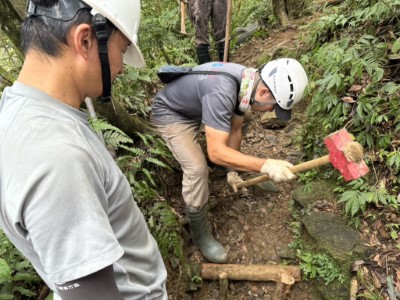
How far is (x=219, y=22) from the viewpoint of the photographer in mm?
6402

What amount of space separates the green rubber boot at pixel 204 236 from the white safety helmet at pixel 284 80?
Result: 1676 millimetres

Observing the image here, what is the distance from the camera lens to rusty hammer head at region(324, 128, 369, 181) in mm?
2668

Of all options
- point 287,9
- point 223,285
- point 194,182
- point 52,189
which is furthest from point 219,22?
point 52,189

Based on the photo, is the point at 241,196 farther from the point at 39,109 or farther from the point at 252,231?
the point at 39,109

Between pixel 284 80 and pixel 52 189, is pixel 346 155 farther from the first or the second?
pixel 52 189

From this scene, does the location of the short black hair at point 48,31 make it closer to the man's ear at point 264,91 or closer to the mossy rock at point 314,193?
the man's ear at point 264,91

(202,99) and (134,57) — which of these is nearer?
(134,57)

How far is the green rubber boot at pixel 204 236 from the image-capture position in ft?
12.8

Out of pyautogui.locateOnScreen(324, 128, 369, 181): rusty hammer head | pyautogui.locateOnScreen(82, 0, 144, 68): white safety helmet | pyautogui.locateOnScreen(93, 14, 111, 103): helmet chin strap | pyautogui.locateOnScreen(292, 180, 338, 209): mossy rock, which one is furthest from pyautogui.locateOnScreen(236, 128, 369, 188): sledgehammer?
pyautogui.locateOnScreen(93, 14, 111, 103): helmet chin strap

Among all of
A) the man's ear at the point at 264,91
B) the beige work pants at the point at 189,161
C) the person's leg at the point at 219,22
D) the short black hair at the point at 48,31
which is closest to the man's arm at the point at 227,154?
the beige work pants at the point at 189,161

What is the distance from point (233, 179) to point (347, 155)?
202 cm

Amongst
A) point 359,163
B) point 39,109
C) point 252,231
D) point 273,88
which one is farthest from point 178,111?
point 39,109

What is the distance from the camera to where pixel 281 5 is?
332 inches

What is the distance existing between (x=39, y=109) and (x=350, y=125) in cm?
368
